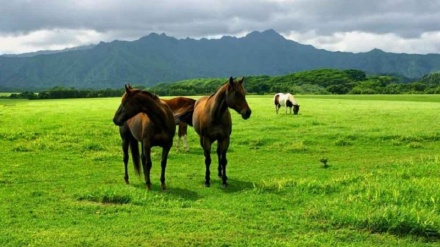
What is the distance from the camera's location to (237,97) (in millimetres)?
11727

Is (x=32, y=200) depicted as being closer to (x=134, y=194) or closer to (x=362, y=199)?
(x=134, y=194)

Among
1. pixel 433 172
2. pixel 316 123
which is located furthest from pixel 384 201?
pixel 316 123

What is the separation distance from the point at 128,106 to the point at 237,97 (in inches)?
114

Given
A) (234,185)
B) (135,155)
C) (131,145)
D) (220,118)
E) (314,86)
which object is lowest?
(234,185)

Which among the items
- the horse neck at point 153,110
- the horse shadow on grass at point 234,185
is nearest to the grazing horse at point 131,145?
the horse neck at point 153,110

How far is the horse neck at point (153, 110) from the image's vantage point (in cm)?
1180

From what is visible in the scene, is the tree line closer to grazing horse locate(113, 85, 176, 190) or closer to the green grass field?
the green grass field

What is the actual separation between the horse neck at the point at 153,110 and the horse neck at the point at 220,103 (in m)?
1.46

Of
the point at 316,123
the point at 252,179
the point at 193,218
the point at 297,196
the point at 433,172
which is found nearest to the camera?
the point at 193,218

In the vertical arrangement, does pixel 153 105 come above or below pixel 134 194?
above

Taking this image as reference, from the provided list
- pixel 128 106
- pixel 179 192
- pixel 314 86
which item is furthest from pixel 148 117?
pixel 314 86

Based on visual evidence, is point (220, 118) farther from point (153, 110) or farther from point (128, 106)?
point (128, 106)

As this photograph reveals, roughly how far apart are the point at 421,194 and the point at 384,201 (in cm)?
102

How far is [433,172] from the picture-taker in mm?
12711
